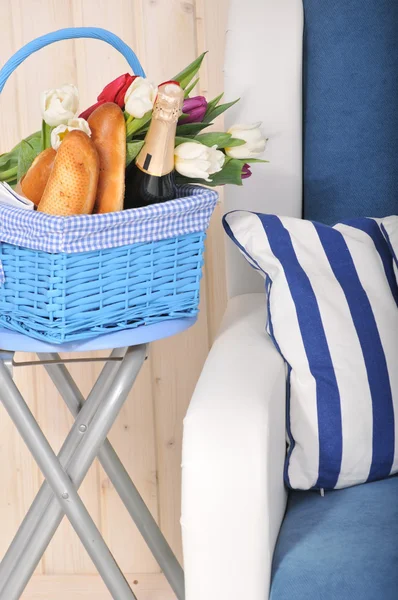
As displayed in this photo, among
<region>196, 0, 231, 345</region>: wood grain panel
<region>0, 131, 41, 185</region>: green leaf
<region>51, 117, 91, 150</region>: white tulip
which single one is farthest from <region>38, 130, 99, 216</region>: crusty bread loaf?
<region>196, 0, 231, 345</region>: wood grain panel

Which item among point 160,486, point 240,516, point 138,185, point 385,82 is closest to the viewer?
point 240,516

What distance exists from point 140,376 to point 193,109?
71 cm

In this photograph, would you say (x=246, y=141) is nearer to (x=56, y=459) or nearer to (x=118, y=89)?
(x=118, y=89)

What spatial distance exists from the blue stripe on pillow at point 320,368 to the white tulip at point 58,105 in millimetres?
324

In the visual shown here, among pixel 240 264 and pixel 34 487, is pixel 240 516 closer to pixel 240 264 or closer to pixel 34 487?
pixel 240 264

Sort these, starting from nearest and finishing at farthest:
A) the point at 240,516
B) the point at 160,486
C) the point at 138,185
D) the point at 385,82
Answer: the point at 240,516 → the point at 138,185 → the point at 385,82 → the point at 160,486

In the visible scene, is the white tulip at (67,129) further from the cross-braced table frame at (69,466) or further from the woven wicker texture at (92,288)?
the cross-braced table frame at (69,466)

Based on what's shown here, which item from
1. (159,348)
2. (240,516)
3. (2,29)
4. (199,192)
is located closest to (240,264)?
(199,192)

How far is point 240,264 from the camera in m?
1.25

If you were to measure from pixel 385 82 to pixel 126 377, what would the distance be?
24.7 inches

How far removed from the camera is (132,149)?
96 centimetres

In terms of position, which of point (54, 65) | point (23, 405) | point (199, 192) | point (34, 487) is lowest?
point (34, 487)

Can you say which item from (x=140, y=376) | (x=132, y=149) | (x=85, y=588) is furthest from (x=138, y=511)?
(x=132, y=149)

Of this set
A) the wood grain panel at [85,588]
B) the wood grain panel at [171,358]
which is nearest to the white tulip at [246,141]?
the wood grain panel at [171,358]
